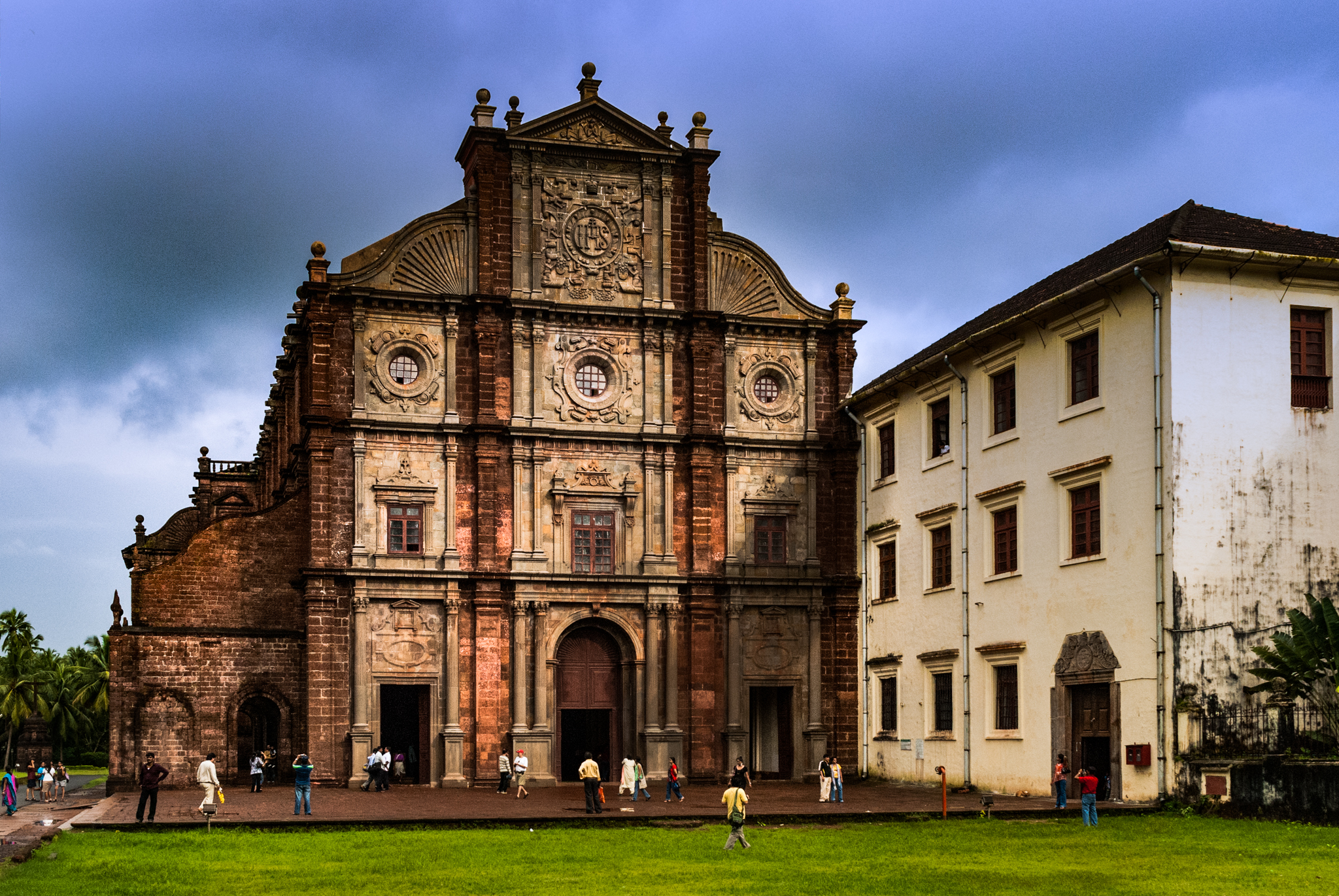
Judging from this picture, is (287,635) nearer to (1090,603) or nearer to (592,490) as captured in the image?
(592,490)

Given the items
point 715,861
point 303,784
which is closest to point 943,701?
point 303,784

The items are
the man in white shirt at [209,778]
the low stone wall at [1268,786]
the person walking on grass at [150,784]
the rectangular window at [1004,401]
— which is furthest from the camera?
the rectangular window at [1004,401]

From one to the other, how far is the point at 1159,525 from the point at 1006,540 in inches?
267

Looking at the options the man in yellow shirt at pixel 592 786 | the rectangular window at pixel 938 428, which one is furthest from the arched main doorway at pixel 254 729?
the rectangular window at pixel 938 428

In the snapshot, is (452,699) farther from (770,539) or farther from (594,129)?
(594,129)

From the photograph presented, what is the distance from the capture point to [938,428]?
42.7 meters

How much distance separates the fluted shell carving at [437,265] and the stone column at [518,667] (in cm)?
940

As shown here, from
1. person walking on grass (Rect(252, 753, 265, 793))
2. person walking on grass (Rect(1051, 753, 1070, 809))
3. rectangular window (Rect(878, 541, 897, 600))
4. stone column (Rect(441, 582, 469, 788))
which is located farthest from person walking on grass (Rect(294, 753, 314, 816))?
rectangular window (Rect(878, 541, 897, 600))

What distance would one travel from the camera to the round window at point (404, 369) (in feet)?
146

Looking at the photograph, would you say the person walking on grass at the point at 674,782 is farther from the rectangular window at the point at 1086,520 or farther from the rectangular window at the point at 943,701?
the rectangular window at the point at 1086,520

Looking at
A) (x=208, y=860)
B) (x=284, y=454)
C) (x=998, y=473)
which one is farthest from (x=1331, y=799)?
(x=284, y=454)

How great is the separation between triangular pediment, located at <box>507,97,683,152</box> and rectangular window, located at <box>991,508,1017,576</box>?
1611 centimetres

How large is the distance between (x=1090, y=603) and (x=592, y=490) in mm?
16308

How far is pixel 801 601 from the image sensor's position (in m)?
46.6
